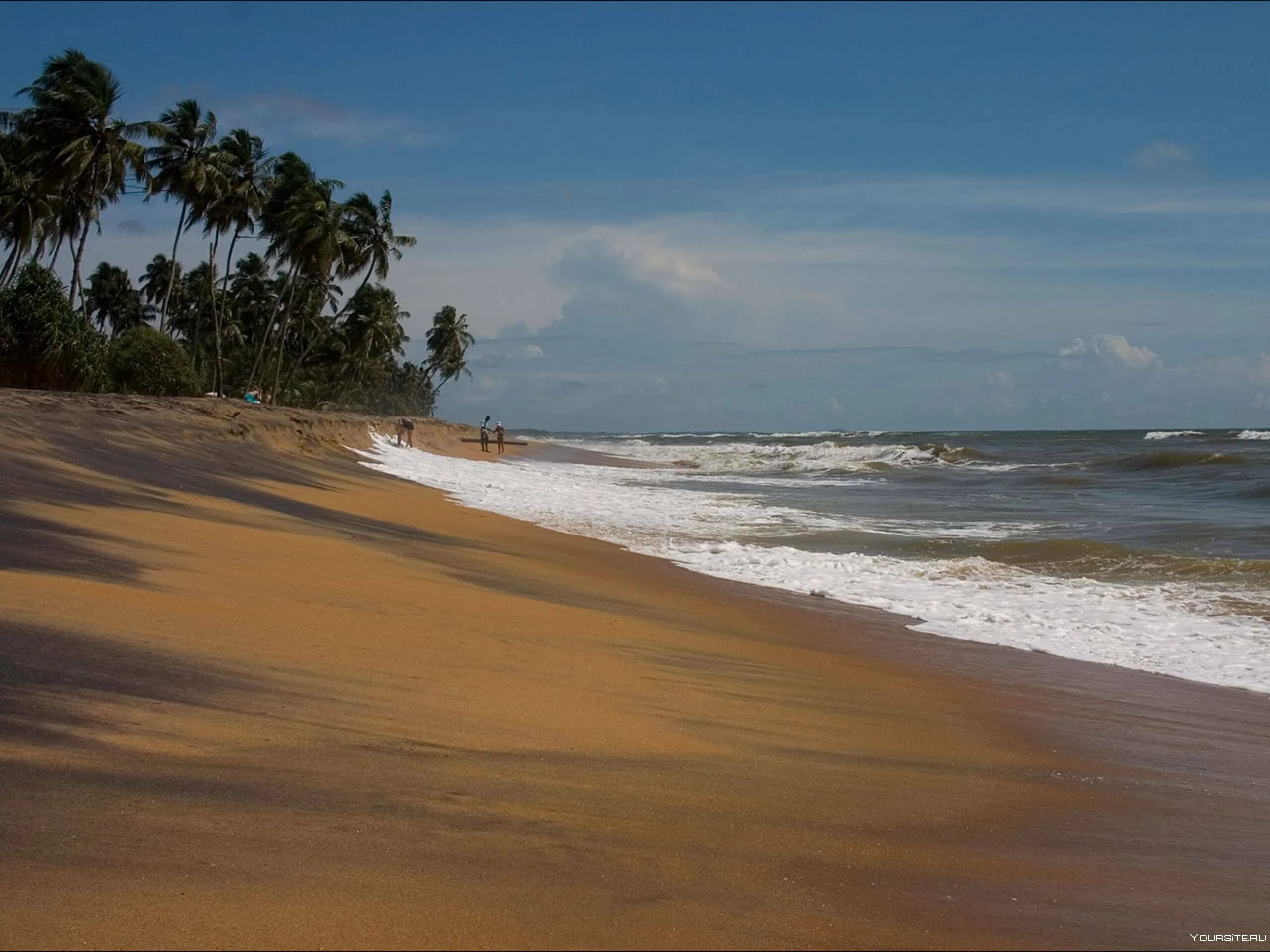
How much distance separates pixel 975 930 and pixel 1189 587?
35.1ft

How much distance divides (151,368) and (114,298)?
4941cm

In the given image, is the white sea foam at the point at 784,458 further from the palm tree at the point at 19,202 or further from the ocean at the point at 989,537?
the palm tree at the point at 19,202

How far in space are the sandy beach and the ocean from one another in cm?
151

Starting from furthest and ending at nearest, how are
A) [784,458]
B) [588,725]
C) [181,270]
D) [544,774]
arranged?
1. [181,270]
2. [784,458]
3. [588,725]
4. [544,774]

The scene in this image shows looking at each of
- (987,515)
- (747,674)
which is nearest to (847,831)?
(747,674)

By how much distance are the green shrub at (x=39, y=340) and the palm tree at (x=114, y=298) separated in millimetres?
49045

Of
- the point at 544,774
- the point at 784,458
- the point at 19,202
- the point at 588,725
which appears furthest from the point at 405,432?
the point at 544,774

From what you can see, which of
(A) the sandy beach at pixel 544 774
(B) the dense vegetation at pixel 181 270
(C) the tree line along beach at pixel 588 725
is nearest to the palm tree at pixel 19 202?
(B) the dense vegetation at pixel 181 270

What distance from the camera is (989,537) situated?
58.7ft

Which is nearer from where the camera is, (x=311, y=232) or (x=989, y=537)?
(x=989, y=537)

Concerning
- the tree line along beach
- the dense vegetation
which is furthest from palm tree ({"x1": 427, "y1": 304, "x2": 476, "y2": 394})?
the tree line along beach

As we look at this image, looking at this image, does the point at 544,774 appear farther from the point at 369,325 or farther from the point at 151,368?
the point at 369,325

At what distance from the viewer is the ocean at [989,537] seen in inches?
410

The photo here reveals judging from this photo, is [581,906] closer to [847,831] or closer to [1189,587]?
[847,831]
